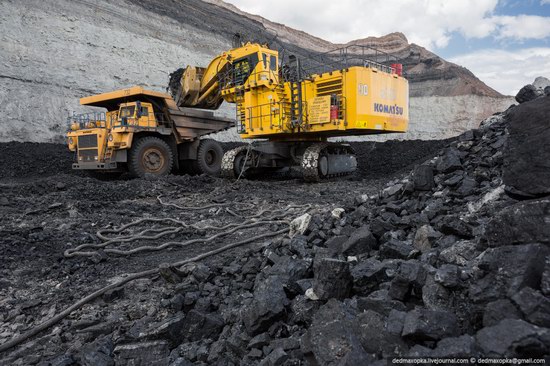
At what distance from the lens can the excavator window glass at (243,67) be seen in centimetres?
1101

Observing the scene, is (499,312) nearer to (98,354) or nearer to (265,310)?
(265,310)

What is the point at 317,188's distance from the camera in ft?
33.6

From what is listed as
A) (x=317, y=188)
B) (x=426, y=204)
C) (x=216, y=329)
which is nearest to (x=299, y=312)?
(x=216, y=329)

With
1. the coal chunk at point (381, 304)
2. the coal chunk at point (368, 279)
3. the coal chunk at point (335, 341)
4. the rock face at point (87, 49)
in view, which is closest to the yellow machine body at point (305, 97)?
the rock face at point (87, 49)

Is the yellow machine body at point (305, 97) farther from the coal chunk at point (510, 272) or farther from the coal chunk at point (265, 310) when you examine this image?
the coal chunk at point (510, 272)

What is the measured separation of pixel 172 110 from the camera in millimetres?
11992

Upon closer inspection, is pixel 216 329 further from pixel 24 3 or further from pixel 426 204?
pixel 24 3

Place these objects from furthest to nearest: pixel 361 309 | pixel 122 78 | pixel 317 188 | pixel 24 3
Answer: pixel 122 78
pixel 24 3
pixel 317 188
pixel 361 309

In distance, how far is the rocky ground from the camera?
1866 millimetres

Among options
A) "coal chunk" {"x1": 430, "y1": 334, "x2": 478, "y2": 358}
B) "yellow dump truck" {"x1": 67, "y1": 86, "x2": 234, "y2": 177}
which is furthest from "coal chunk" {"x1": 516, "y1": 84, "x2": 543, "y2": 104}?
"yellow dump truck" {"x1": 67, "y1": 86, "x2": 234, "y2": 177}

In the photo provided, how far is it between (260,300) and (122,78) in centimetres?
1955

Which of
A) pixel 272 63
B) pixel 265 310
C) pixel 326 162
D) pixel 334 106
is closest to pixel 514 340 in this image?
pixel 265 310

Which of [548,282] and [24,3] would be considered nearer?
[548,282]

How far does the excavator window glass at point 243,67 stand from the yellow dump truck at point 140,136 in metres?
2.07
